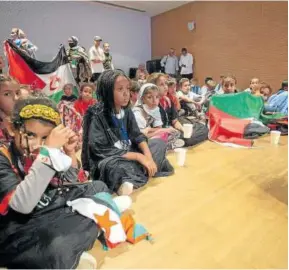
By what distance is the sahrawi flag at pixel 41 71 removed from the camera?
11.8 feet

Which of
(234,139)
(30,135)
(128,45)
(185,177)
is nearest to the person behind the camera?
(30,135)

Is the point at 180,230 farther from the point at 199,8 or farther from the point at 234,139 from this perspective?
the point at 199,8

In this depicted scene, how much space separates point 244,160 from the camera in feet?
8.35

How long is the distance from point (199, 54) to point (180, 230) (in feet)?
22.1

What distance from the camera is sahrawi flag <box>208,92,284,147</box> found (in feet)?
10.7

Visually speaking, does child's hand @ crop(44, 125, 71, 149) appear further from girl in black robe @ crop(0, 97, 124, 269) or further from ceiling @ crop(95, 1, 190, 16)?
ceiling @ crop(95, 1, 190, 16)

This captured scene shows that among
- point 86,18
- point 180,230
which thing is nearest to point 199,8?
point 86,18

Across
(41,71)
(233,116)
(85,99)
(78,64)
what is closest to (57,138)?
(85,99)

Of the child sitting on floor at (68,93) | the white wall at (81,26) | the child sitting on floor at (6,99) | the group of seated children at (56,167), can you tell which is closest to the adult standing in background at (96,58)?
the white wall at (81,26)

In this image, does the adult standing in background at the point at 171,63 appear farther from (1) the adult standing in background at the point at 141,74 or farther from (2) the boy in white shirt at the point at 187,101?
(2) the boy in white shirt at the point at 187,101

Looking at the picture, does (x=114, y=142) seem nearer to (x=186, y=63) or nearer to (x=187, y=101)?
(x=187, y=101)

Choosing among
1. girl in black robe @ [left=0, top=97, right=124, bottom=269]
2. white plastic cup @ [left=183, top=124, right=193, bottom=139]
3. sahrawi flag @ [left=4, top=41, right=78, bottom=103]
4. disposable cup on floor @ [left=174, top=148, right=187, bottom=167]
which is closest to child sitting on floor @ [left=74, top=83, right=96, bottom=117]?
sahrawi flag @ [left=4, top=41, right=78, bottom=103]

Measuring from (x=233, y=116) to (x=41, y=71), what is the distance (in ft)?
8.03

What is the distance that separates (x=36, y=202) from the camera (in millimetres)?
993
